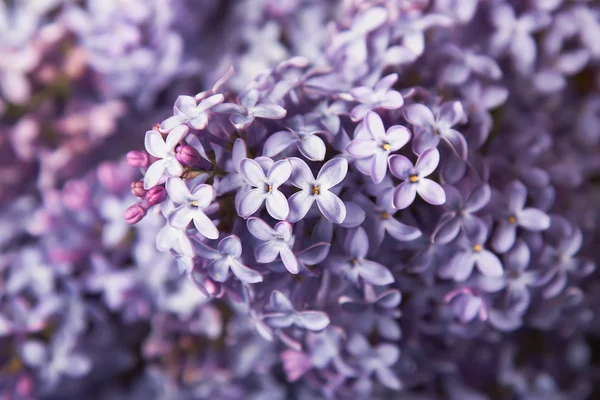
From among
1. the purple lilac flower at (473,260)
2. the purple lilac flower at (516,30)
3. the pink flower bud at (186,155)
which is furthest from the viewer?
the purple lilac flower at (516,30)

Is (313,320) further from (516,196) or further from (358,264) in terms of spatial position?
(516,196)

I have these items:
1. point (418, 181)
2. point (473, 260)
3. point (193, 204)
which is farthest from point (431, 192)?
point (193, 204)

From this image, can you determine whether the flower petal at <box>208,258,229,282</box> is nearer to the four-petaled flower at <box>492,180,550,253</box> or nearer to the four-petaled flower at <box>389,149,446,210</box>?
the four-petaled flower at <box>389,149,446,210</box>

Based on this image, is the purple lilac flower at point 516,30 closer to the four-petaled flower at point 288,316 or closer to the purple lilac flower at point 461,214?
the purple lilac flower at point 461,214

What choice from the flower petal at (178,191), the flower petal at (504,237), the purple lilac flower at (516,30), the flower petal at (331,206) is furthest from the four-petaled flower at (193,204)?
the purple lilac flower at (516,30)

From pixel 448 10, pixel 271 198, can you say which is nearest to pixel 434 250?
pixel 271 198

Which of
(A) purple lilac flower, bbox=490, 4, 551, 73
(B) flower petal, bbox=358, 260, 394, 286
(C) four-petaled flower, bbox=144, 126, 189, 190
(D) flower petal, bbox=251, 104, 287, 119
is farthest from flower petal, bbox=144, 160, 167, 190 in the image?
(A) purple lilac flower, bbox=490, 4, 551, 73

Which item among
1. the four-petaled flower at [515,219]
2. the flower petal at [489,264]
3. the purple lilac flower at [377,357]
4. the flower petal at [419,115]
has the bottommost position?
the purple lilac flower at [377,357]
